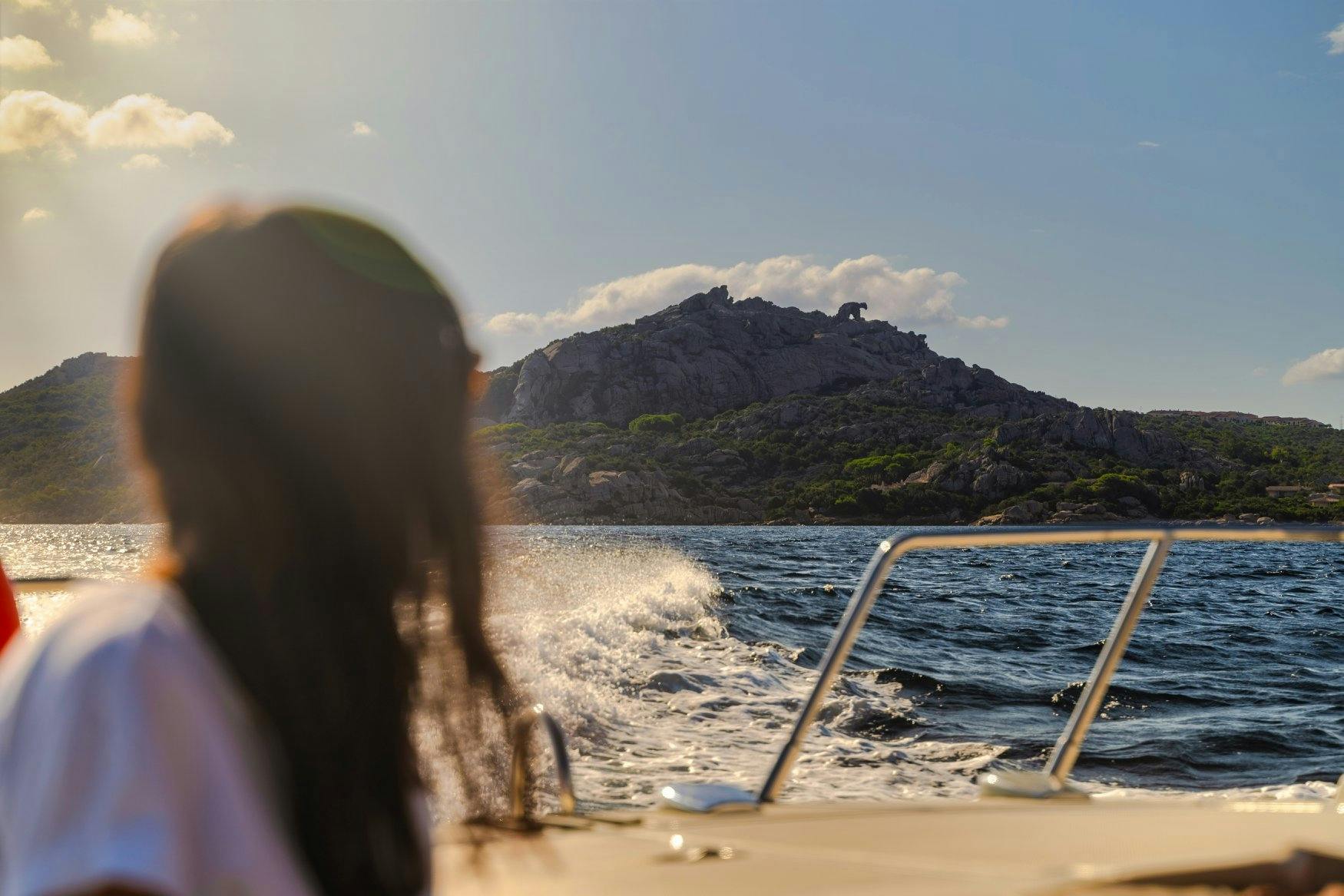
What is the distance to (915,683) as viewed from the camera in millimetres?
9992

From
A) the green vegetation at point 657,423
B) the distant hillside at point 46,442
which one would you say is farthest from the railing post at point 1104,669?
the green vegetation at point 657,423

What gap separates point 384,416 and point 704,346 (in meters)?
105

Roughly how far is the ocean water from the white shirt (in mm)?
148

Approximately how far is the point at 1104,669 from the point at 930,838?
A: 2.82 feet

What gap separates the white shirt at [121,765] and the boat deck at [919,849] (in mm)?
975

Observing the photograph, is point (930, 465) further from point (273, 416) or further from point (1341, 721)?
point (273, 416)

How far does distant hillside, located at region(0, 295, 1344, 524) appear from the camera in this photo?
58406 millimetres

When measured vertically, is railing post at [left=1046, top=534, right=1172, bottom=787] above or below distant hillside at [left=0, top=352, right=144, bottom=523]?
below

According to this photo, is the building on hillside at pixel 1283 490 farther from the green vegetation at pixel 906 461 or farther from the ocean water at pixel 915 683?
the ocean water at pixel 915 683

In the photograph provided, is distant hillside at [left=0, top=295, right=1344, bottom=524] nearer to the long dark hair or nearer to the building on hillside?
the building on hillside

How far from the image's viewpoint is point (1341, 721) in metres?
8.79

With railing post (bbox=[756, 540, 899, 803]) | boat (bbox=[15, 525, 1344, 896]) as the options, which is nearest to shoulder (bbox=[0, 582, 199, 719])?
boat (bbox=[15, 525, 1344, 896])

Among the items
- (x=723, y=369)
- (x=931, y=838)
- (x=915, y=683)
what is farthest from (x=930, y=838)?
(x=723, y=369)

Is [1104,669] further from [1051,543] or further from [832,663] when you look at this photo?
[832,663]
